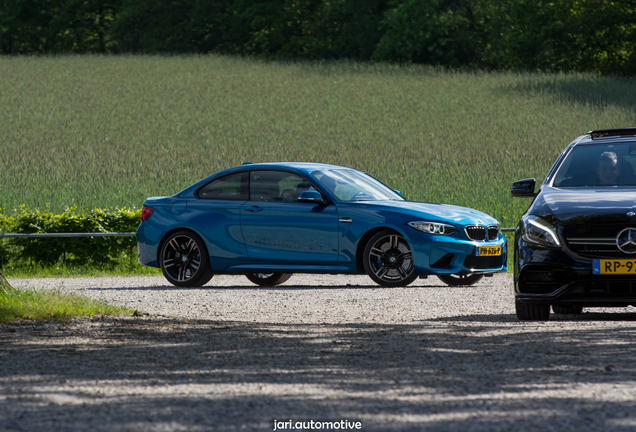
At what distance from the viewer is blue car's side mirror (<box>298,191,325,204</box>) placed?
43.2ft

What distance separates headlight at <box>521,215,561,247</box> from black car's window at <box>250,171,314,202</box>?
5.05 meters

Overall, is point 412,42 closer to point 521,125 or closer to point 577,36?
point 577,36

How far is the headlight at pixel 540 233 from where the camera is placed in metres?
8.70

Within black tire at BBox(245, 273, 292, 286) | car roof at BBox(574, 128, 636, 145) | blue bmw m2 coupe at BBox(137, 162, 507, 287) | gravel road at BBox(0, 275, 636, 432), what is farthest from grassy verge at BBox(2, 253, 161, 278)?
car roof at BBox(574, 128, 636, 145)

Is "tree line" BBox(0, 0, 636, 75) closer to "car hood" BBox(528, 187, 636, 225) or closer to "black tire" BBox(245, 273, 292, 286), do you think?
"black tire" BBox(245, 273, 292, 286)

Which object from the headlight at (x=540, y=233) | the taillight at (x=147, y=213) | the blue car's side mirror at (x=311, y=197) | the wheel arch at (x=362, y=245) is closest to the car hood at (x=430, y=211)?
the wheel arch at (x=362, y=245)

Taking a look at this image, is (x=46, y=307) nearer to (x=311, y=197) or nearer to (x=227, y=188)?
(x=311, y=197)

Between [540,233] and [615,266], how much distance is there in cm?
67

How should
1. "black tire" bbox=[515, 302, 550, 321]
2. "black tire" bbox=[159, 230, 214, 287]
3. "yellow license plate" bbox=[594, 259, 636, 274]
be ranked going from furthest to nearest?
"black tire" bbox=[159, 230, 214, 287]
"black tire" bbox=[515, 302, 550, 321]
"yellow license plate" bbox=[594, 259, 636, 274]

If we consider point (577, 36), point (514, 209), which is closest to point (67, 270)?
point (514, 209)

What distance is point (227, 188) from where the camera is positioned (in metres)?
13.9

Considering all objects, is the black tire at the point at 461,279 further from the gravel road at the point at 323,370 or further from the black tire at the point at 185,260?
the black tire at the point at 185,260

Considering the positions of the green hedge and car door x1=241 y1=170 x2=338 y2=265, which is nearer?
Answer: car door x1=241 y1=170 x2=338 y2=265

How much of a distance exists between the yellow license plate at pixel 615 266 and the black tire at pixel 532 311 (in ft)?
2.74
